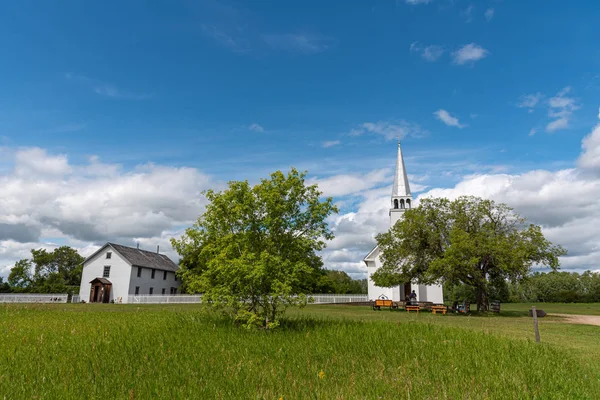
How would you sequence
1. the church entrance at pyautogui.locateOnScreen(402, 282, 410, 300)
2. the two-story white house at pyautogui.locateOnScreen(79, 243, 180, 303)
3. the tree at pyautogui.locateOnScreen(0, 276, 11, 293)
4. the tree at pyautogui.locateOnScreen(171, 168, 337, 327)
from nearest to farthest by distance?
the tree at pyautogui.locateOnScreen(171, 168, 337, 327), the church entrance at pyautogui.locateOnScreen(402, 282, 410, 300), the two-story white house at pyautogui.locateOnScreen(79, 243, 180, 303), the tree at pyautogui.locateOnScreen(0, 276, 11, 293)

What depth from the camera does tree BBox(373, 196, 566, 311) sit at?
26.2 meters

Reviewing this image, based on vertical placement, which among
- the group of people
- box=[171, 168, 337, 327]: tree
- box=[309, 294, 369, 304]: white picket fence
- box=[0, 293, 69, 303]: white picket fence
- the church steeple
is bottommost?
box=[0, 293, 69, 303]: white picket fence

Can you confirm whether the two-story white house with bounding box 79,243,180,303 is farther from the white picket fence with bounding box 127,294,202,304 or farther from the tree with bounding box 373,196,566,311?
the tree with bounding box 373,196,566,311

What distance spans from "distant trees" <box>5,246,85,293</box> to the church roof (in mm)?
47959

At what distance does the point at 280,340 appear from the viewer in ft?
31.8

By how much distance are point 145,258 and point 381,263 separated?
32.9 metres

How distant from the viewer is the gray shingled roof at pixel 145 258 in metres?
47.6

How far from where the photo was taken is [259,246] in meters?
12.3

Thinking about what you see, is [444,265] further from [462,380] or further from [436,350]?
[462,380]

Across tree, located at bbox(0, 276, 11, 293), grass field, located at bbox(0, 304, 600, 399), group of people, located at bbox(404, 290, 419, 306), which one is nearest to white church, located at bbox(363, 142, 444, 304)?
group of people, located at bbox(404, 290, 419, 306)

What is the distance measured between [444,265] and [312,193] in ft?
58.8

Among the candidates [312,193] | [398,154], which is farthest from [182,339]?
[398,154]

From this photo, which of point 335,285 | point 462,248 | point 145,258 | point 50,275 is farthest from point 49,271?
point 462,248

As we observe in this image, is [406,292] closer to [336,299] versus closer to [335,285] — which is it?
[336,299]
